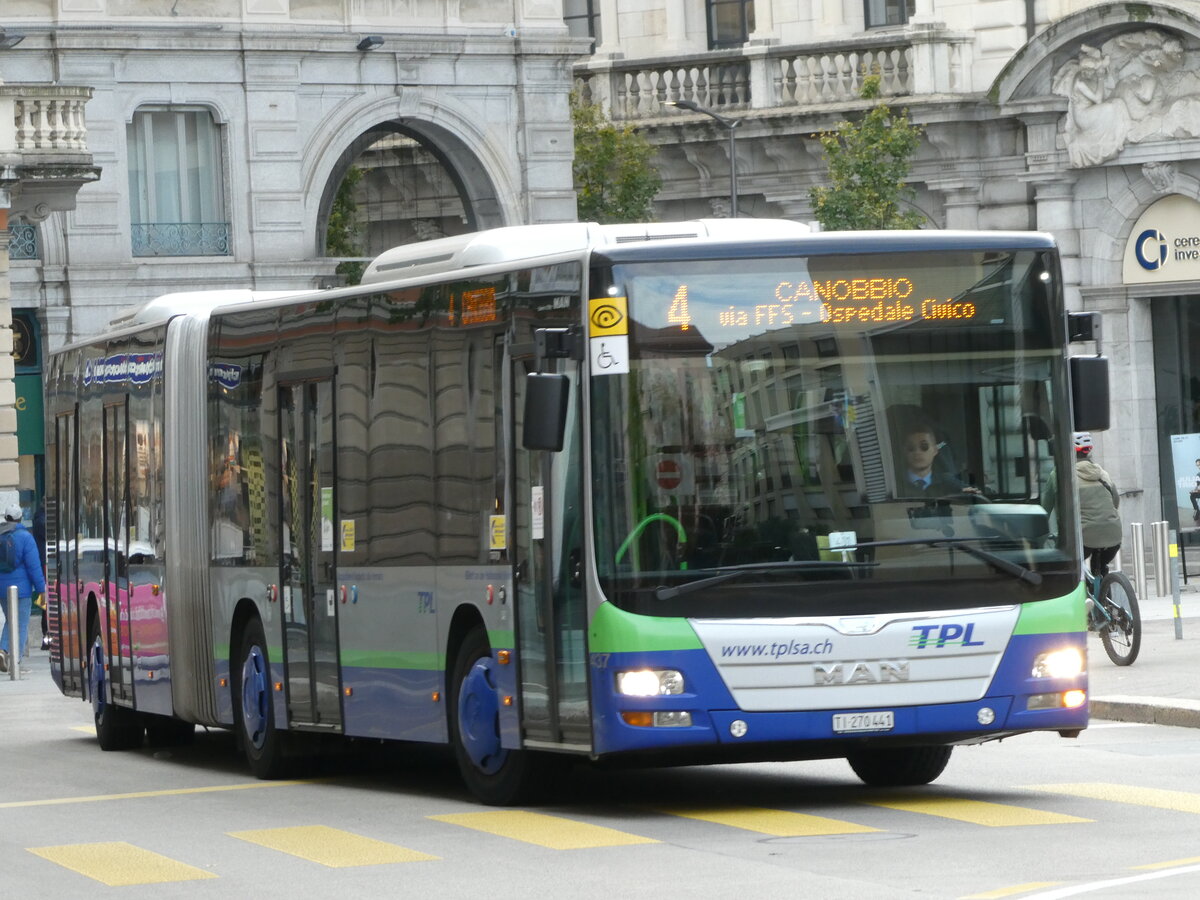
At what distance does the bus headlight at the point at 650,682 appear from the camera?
40.2 feet

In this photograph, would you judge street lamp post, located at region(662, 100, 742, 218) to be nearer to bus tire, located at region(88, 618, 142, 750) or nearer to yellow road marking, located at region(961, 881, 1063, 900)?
bus tire, located at region(88, 618, 142, 750)

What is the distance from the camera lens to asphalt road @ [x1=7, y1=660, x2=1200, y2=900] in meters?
10.4

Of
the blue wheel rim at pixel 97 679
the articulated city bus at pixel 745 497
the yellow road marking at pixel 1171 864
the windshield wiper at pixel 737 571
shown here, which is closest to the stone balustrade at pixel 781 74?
the blue wheel rim at pixel 97 679

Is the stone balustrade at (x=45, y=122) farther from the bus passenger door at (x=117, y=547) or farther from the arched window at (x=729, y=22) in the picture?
the arched window at (x=729, y=22)

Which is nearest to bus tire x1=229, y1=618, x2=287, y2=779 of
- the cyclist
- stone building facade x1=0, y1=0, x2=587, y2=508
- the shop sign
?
the cyclist

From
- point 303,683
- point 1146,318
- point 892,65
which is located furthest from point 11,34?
point 303,683

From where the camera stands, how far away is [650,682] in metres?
12.3

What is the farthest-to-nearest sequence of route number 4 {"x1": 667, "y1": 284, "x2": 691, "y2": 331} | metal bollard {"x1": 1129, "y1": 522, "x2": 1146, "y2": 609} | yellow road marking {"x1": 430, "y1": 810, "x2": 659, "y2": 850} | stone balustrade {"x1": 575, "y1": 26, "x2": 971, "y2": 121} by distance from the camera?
stone balustrade {"x1": 575, "y1": 26, "x2": 971, "y2": 121}, metal bollard {"x1": 1129, "y1": 522, "x2": 1146, "y2": 609}, route number 4 {"x1": 667, "y1": 284, "x2": 691, "y2": 331}, yellow road marking {"x1": 430, "y1": 810, "x2": 659, "y2": 850}

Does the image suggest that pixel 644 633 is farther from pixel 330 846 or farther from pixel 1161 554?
pixel 1161 554

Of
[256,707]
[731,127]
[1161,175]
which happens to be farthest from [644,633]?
[731,127]

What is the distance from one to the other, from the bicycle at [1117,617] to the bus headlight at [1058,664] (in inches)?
283

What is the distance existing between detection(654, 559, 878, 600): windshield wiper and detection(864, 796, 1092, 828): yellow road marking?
3.95ft

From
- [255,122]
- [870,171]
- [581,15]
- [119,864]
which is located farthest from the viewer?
[581,15]

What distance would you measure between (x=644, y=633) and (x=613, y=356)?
124 centimetres
